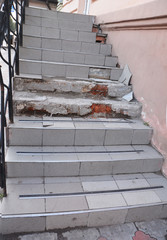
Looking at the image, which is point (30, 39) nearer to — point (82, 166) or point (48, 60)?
point (48, 60)

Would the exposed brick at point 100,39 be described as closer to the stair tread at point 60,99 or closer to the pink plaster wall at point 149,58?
the pink plaster wall at point 149,58

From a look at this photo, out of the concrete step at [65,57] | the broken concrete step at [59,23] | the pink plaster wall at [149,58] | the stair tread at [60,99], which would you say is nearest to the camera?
the pink plaster wall at [149,58]

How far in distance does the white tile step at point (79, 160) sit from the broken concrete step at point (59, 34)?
2.48 meters

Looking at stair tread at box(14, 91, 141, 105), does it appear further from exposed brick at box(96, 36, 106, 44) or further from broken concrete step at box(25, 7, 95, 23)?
broken concrete step at box(25, 7, 95, 23)

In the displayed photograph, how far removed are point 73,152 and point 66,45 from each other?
2301mm

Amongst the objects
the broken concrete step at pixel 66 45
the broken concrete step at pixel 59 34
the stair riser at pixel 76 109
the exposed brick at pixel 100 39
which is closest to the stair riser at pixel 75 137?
the stair riser at pixel 76 109

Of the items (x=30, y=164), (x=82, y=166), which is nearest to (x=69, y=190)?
(x=82, y=166)

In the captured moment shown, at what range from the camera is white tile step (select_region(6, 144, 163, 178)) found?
212cm

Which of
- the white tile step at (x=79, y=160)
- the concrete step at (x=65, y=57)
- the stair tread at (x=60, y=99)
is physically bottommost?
the white tile step at (x=79, y=160)

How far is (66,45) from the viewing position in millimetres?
3748

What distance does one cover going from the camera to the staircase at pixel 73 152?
6.24 ft

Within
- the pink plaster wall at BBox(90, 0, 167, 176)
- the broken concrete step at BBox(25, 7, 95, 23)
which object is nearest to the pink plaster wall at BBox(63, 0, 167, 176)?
the pink plaster wall at BBox(90, 0, 167, 176)

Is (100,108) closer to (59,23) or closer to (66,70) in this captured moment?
(66,70)

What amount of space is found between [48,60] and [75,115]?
4.26ft
